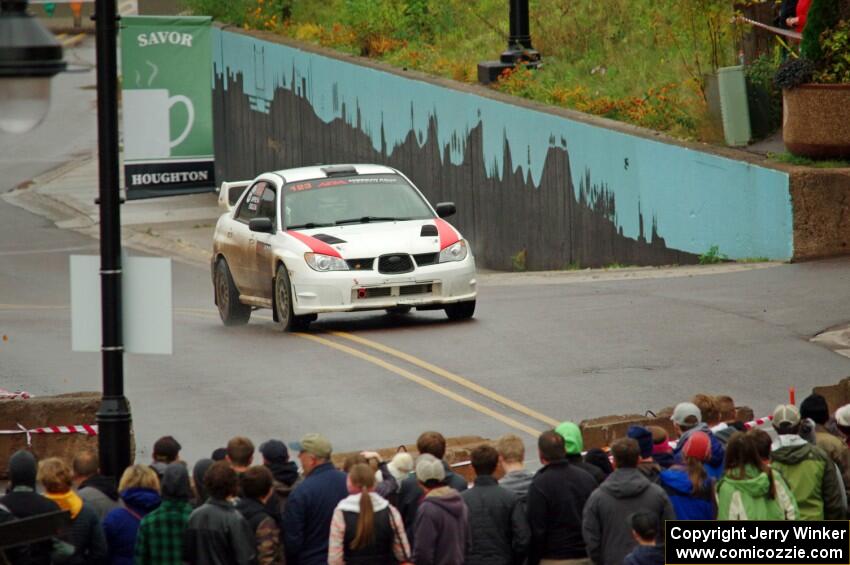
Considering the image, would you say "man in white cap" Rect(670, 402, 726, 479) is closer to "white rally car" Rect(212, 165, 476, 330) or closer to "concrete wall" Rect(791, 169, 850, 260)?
"white rally car" Rect(212, 165, 476, 330)

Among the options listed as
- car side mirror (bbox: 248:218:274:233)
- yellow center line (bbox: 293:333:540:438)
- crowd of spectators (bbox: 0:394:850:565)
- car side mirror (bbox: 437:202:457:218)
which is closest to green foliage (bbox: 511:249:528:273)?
car side mirror (bbox: 437:202:457:218)

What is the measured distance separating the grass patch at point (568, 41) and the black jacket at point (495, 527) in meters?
16.3

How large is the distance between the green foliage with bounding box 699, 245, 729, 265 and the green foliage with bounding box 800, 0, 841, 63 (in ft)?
9.51

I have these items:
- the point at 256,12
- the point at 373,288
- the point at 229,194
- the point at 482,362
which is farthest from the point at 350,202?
the point at 256,12

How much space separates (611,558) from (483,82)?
21386mm

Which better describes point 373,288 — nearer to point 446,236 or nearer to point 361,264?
point 361,264

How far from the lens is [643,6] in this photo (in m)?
31.3

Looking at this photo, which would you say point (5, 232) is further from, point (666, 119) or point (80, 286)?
point (80, 286)

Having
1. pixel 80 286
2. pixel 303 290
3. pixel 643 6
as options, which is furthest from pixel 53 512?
pixel 643 6

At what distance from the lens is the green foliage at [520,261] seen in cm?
Result: 2797

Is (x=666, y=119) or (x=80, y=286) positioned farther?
(x=666, y=119)

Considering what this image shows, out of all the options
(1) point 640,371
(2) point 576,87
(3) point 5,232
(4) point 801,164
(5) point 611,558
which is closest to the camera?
(5) point 611,558

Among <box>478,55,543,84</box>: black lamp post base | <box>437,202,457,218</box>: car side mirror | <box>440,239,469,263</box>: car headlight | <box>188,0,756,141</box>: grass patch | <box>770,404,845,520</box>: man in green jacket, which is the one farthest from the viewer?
<box>478,55,543,84</box>: black lamp post base

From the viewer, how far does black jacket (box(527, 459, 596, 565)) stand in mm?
9102
